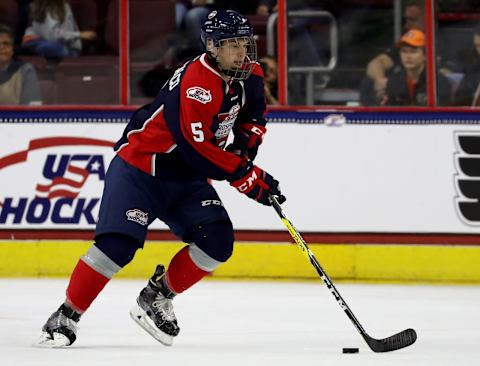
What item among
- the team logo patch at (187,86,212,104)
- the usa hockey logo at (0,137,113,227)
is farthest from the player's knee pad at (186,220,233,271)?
the usa hockey logo at (0,137,113,227)

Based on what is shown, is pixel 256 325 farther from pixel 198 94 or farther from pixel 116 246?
pixel 198 94

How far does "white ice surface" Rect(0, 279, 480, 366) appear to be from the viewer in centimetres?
545

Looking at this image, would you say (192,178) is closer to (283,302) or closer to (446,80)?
(283,302)

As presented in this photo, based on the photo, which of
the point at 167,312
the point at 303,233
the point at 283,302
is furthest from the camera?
the point at 303,233

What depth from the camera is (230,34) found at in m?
5.59

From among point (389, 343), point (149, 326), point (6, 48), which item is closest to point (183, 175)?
point (149, 326)

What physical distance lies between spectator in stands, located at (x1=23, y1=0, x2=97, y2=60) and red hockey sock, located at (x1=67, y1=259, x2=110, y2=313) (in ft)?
9.28

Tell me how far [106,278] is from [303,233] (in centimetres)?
269

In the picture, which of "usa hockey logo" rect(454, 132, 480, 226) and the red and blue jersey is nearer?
the red and blue jersey

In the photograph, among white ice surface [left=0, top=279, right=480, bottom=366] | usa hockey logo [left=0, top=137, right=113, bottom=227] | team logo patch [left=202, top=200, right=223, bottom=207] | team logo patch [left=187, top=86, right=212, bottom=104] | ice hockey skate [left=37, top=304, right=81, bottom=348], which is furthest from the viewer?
usa hockey logo [left=0, top=137, right=113, bottom=227]

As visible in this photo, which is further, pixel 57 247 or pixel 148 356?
pixel 57 247

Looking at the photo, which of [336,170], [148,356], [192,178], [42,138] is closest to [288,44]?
[336,170]

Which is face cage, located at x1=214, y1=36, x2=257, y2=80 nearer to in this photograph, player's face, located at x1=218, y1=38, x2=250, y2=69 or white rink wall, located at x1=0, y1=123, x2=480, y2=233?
player's face, located at x1=218, y1=38, x2=250, y2=69

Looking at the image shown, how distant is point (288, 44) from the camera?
832 cm
